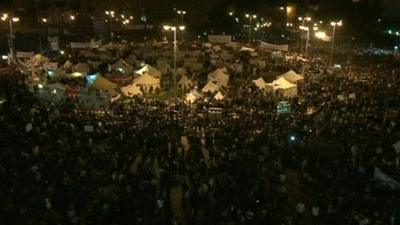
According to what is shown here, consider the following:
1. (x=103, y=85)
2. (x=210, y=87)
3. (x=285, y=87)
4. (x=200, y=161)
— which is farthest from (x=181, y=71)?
(x=200, y=161)

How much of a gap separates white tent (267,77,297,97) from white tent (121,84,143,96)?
7509 mm

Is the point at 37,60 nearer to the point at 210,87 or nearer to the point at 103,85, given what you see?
the point at 103,85

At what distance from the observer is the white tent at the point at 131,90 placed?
2848 centimetres

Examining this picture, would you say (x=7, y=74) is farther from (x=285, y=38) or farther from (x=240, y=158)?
(x=285, y=38)

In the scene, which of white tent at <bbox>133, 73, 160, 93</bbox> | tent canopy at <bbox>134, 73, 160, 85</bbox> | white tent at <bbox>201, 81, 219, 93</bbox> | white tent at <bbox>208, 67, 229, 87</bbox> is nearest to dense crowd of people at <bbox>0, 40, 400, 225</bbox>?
white tent at <bbox>201, 81, 219, 93</bbox>

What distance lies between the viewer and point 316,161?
17.0 m

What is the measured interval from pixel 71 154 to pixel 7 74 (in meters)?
16.7

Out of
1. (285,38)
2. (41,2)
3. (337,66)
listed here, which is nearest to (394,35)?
(285,38)

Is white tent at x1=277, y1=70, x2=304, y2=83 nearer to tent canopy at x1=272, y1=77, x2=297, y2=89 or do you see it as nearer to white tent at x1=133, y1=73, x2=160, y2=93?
tent canopy at x1=272, y1=77, x2=297, y2=89

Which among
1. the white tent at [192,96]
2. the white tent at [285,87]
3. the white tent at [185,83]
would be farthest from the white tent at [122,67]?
the white tent at [285,87]

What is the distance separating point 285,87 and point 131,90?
844 centimetres

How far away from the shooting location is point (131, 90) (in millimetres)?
28766

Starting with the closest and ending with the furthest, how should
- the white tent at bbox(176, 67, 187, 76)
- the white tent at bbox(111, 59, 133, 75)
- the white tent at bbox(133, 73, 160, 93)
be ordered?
the white tent at bbox(133, 73, 160, 93) < the white tent at bbox(176, 67, 187, 76) < the white tent at bbox(111, 59, 133, 75)

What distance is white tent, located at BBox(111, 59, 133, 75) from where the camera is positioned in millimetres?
33822
